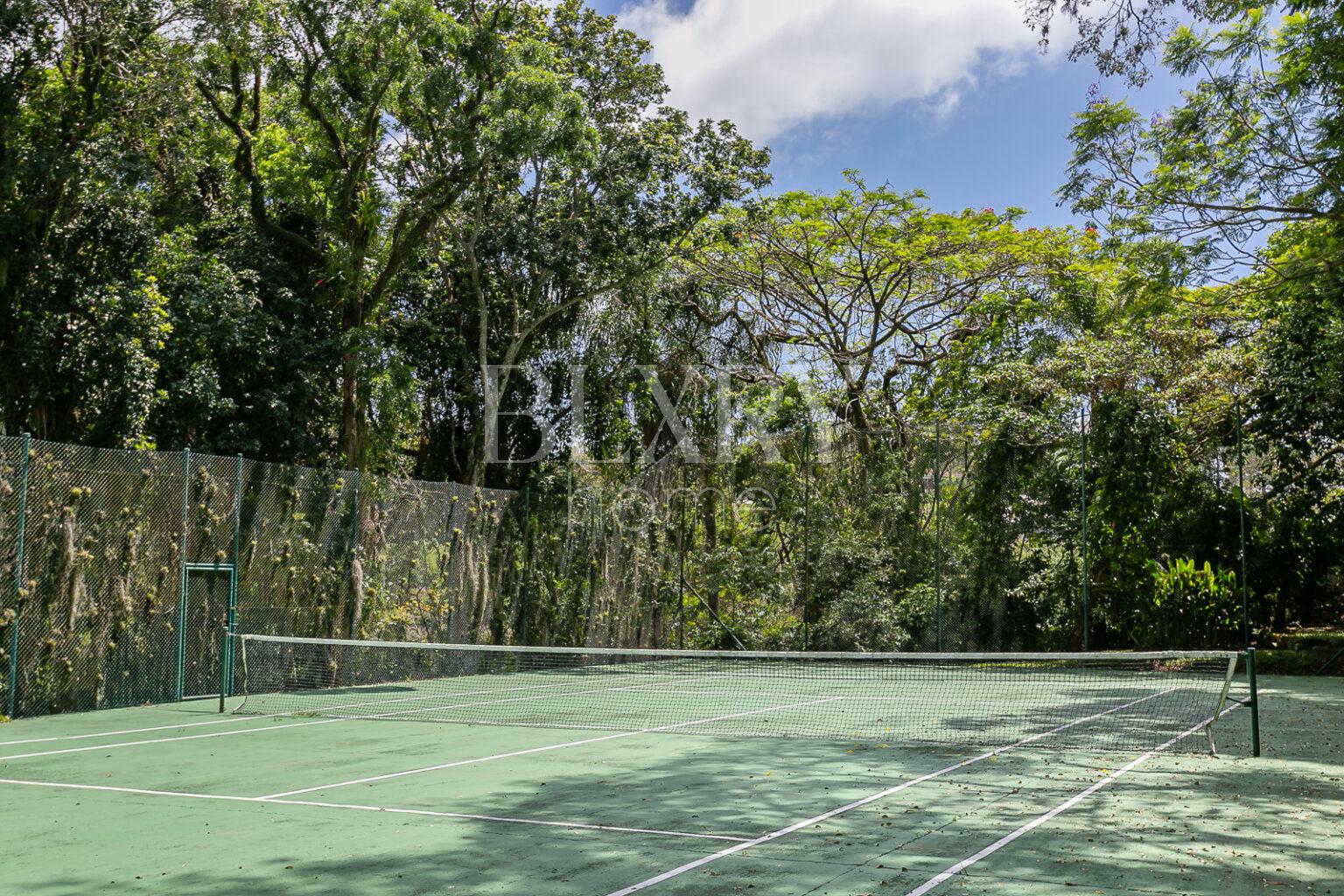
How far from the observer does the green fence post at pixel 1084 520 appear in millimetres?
18859

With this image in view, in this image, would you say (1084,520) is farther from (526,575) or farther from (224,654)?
(224,654)

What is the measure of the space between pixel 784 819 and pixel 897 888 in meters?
1.60

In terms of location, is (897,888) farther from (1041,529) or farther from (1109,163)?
(1041,529)

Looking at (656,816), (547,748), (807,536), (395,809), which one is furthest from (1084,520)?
(395,809)

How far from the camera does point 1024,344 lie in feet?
73.6

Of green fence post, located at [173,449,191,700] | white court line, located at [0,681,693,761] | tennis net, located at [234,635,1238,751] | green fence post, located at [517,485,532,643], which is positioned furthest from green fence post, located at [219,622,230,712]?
green fence post, located at [517,485,532,643]

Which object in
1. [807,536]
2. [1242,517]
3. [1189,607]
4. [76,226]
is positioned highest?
[76,226]

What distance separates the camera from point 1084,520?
1931 cm

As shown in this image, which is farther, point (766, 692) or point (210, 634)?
point (766, 692)

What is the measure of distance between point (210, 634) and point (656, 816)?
28.7ft

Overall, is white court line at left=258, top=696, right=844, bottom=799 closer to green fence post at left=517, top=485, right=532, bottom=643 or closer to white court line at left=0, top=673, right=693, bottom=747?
white court line at left=0, top=673, right=693, bottom=747

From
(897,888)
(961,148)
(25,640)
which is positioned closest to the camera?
(897,888)

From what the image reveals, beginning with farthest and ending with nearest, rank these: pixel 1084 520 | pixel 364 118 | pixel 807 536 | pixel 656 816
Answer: pixel 807 536, pixel 1084 520, pixel 364 118, pixel 656 816

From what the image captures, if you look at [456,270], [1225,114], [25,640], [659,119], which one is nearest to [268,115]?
[456,270]
